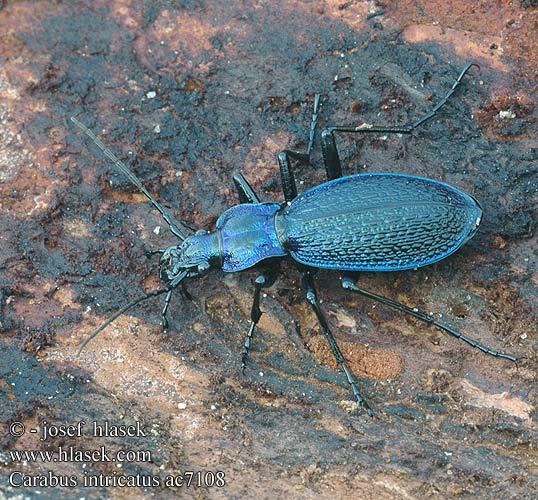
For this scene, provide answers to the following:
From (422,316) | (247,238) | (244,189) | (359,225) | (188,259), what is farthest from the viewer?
(244,189)

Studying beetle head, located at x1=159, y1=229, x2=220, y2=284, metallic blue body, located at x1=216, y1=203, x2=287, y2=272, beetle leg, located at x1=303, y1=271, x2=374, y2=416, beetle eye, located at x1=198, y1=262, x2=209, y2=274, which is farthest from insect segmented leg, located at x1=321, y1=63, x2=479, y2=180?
beetle eye, located at x1=198, y1=262, x2=209, y2=274

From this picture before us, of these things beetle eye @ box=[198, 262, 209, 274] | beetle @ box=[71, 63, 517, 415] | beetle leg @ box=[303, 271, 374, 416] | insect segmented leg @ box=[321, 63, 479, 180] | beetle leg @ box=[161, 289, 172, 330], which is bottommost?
beetle leg @ box=[303, 271, 374, 416]

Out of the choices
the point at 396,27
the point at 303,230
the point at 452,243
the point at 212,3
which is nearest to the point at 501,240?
the point at 452,243

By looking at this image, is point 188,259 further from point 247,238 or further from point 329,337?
point 329,337

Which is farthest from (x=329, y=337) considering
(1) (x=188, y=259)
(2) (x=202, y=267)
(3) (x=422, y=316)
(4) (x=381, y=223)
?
(1) (x=188, y=259)

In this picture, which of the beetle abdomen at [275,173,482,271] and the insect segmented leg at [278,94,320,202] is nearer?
the beetle abdomen at [275,173,482,271]

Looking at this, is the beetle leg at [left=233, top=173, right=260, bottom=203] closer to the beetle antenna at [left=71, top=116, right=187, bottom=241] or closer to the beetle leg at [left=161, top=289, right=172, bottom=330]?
the beetle antenna at [left=71, top=116, right=187, bottom=241]
